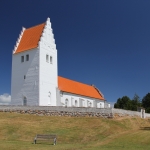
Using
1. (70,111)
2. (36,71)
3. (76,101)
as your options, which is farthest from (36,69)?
(76,101)

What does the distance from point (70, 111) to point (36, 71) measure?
37.3 ft

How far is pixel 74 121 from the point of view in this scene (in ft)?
105


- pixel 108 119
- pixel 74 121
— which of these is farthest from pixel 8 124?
pixel 108 119

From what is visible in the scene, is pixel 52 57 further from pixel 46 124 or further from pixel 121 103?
pixel 121 103

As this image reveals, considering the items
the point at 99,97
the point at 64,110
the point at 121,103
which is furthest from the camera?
the point at 121,103

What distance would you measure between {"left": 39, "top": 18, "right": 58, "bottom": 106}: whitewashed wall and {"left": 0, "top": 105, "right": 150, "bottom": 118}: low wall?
14.3 ft

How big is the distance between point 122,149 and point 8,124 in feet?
51.2

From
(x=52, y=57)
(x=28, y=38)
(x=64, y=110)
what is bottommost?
(x=64, y=110)

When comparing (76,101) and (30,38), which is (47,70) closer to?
(30,38)

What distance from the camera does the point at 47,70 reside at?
45.3 metres

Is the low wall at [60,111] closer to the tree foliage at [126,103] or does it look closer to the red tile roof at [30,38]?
the red tile roof at [30,38]

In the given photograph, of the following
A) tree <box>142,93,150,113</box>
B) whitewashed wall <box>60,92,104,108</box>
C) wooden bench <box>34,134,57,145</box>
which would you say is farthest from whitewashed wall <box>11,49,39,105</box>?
tree <box>142,93,150,113</box>

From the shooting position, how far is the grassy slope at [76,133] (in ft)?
68.9

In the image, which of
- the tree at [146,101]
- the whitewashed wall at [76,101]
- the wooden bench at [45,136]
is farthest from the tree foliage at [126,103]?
the wooden bench at [45,136]
